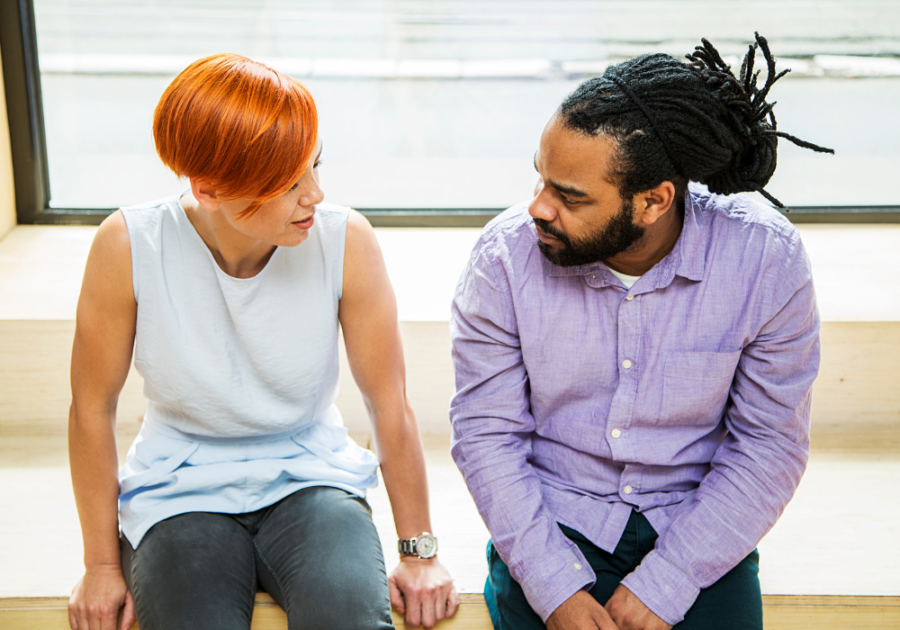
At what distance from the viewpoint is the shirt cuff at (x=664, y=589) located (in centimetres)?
126

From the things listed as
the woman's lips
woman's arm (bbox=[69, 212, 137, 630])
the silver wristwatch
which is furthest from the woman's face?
the silver wristwatch

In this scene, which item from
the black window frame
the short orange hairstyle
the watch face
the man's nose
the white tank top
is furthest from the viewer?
the black window frame

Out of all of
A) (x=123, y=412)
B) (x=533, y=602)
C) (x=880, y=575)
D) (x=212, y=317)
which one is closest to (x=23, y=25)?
(x=123, y=412)

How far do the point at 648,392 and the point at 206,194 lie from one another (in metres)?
0.75

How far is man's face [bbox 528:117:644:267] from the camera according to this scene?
1195 mm

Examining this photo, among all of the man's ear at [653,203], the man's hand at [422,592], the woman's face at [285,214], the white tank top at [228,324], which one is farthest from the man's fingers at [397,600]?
the man's ear at [653,203]

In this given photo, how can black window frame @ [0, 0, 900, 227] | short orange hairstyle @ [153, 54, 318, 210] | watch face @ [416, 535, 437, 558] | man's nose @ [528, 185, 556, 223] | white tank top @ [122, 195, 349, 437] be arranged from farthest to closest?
1. black window frame @ [0, 0, 900, 227]
2. watch face @ [416, 535, 437, 558]
3. white tank top @ [122, 195, 349, 437]
4. man's nose @ [528, 185, 556, 223]
5. short orange hairstyle @ [153, 54, 318, 210]

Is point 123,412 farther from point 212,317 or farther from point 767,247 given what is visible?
point 767,247

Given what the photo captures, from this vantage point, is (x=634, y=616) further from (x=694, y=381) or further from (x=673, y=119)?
(x=673, y=119)

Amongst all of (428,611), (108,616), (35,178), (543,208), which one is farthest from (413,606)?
(35,178)

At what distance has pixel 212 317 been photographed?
1368mm

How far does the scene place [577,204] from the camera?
48.6 inches

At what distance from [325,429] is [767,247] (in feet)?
2.72

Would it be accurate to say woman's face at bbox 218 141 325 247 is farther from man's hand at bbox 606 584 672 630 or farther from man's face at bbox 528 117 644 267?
man's hand at bbox 606 584 672 630
